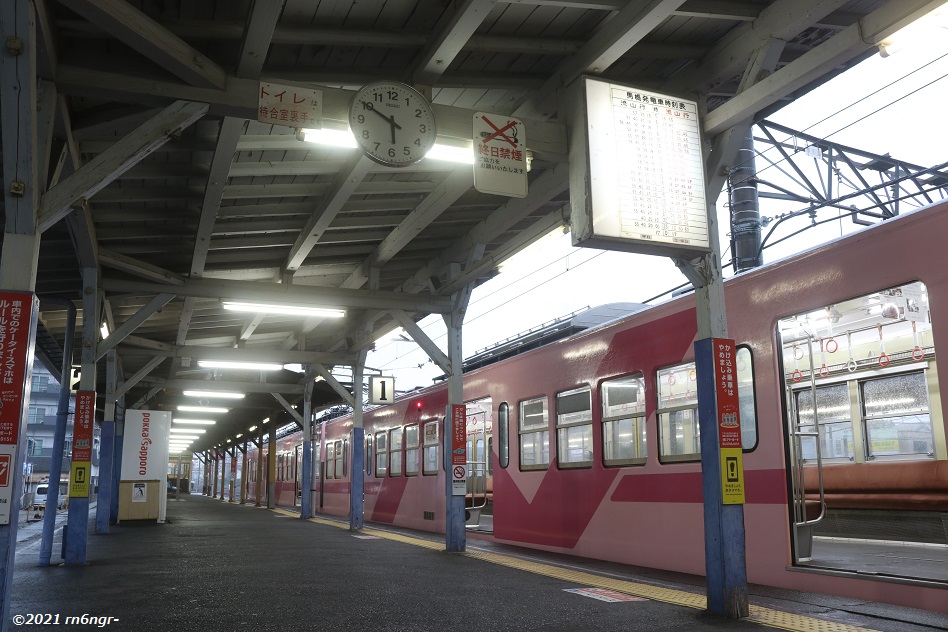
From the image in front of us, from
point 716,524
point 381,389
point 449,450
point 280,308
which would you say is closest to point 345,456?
point 381,389

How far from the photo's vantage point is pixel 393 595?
573 cm

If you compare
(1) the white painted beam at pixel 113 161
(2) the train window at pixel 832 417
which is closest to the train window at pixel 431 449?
(2) the train window at pixel 832 417

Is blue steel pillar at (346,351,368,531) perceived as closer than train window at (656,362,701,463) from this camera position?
No

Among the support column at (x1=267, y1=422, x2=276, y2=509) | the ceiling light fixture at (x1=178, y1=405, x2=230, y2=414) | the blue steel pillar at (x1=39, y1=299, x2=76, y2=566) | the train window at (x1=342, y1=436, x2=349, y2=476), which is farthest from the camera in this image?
the support column at (x1=267, y1=422, x2=276, y2=509)

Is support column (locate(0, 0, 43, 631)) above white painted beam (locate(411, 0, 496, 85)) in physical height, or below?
below

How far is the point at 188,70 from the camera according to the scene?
459 cm

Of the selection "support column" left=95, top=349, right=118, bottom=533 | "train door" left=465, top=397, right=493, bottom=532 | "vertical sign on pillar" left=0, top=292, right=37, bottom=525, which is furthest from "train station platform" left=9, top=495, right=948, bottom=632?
"train door" left=465, top=397, right=493, bottom=532

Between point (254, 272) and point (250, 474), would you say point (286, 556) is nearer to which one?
point (254, 272)

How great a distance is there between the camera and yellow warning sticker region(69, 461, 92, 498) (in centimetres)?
825

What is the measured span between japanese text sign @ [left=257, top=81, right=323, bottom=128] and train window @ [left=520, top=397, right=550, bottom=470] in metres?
4.81

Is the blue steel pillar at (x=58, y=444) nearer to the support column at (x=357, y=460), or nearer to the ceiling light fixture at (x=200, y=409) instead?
the support column at (x=357, y=460)

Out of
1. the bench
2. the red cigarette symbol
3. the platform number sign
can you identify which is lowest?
the bench

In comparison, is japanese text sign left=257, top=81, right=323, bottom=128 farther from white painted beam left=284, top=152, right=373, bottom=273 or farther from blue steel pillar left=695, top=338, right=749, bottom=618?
blue steel pillar left=695, top=338, right=749, bottom=618

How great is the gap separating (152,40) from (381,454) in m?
11.3
